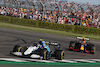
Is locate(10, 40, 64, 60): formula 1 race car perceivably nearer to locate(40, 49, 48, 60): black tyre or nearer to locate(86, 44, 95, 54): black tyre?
locate(40, 49, 48, 60): black tyre

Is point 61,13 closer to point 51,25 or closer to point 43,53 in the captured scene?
point 51,25

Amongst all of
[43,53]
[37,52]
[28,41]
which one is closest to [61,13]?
[28,41]

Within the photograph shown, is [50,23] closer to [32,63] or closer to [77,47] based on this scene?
[77,47]

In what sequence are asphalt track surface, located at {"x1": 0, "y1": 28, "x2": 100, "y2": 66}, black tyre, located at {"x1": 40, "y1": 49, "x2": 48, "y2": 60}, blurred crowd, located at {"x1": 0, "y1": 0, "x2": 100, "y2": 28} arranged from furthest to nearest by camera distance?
blurred crowd, located at {"x1": 0, "y1": 0, "x2": 100, "y2": 28}
asphalt track surface, located at {"x1": 0, "y1": 28, "x2": 100, "y2": 66}
black tyre, located at {"x1": 40, "y1": 49, "x2": 48, "y2": 60}

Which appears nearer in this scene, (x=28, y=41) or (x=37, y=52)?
(x=37, y=52)

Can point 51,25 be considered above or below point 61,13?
below

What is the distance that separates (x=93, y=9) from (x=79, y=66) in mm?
25995

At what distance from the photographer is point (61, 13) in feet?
107

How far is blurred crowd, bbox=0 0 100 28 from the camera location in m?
28.3

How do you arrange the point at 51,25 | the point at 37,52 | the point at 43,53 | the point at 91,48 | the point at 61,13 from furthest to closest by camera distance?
the point at 61,13, the point at 51,25, the point at 91,48, the point at 37,52, the point at 43,53

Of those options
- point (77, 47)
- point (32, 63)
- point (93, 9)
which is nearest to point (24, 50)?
point (32, 63)

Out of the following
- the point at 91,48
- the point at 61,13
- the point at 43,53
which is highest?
the point at 61,13

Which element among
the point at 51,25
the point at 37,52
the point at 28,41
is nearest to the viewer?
the point at 37,52

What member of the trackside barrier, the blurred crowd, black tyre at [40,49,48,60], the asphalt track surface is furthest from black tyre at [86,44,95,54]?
the blurred crowd
